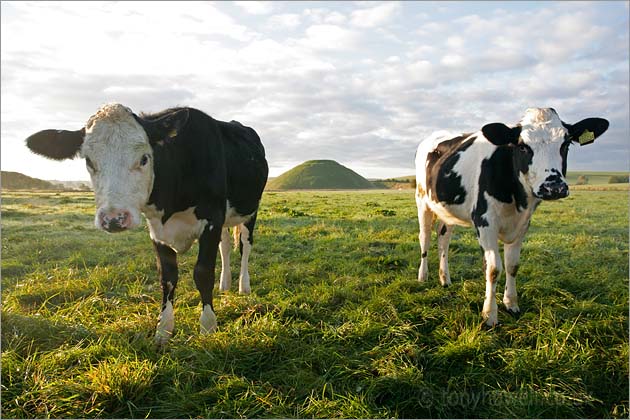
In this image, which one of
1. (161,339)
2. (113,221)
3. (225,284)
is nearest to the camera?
(113,221)

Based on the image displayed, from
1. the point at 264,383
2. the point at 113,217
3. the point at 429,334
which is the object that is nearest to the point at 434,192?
the point at 429,334

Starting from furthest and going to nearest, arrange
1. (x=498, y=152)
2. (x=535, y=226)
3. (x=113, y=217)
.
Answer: (x=535, y=226) → (x=498, y=152) → (x=113, y=217)

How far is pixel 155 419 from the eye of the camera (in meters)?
3.13

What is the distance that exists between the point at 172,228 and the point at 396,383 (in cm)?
298

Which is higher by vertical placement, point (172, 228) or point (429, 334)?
point (172, 228)

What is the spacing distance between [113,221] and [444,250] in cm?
523

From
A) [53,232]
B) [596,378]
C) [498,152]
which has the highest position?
[498,152]

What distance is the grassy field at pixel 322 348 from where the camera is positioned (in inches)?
129

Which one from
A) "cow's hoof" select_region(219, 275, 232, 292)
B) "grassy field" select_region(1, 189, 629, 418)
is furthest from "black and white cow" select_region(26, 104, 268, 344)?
"cow's hoof" select_region(219, 275, 232, 292)

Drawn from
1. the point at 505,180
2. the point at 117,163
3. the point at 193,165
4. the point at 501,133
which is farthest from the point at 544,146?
the point at 117,163

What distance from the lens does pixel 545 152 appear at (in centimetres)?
444

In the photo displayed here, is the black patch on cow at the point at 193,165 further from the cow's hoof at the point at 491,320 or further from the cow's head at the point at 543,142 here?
the cow's hoof at the point at 491,320

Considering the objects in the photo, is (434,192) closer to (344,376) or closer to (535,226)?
(344,376)

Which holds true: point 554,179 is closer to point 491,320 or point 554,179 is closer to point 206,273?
point 491,320
